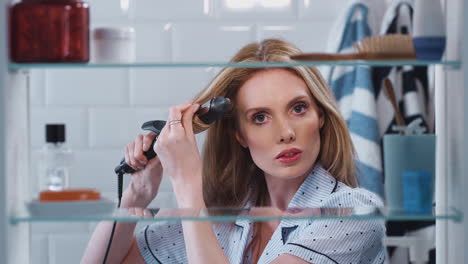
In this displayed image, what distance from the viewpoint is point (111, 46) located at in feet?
3.43

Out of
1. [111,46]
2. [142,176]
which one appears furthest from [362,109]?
[111,46]

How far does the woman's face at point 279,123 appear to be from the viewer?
1.44 meters

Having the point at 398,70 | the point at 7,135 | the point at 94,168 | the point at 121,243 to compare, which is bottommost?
the point at 121,243

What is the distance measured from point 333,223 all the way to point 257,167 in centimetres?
22

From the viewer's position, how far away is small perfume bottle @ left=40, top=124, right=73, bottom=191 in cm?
109

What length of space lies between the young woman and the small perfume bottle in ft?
0.75

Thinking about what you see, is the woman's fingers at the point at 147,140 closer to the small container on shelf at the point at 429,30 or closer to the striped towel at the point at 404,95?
the small container on shelf at the point at 429,30


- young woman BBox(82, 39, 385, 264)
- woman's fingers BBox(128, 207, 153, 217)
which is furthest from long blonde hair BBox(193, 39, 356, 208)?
woman's fingers BBox(128, 207, 153, 217)

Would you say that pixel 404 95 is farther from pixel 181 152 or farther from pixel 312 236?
pixel 181 152

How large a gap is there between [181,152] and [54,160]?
23 cm

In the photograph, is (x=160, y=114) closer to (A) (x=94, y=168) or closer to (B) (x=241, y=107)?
(A) (x=94, y=168)

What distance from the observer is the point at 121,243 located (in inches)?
58.8

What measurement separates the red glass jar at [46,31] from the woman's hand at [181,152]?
29cm
